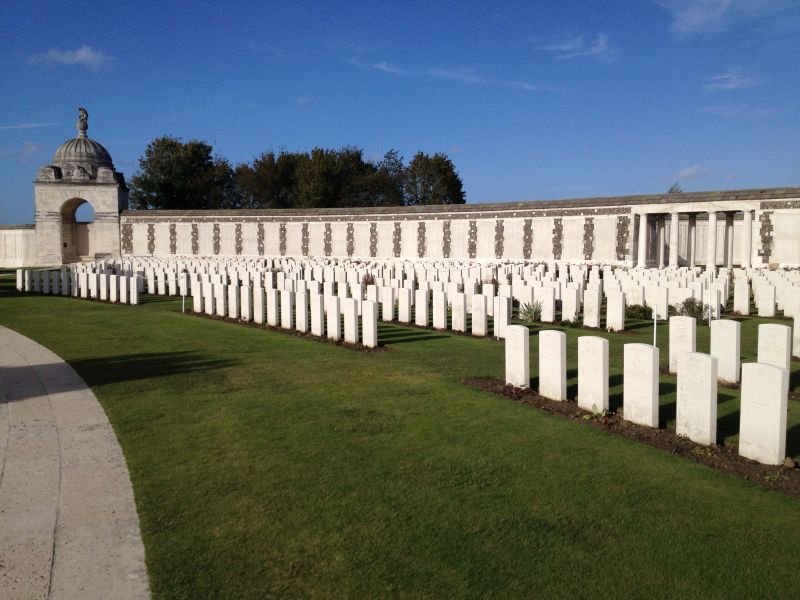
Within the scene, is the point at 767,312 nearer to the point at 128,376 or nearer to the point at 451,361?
the point at 451,361

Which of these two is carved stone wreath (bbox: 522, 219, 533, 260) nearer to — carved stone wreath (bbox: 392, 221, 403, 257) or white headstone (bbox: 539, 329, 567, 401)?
carved stone wreath (bbox: 392, 221, 403, 257)

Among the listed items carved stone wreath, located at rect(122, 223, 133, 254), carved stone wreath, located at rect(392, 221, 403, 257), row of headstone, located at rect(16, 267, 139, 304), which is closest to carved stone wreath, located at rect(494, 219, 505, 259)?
carved stone wreath, located at rect(392, 221, 403, 257)

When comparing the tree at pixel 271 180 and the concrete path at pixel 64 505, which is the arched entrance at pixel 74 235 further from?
the concrete path at pixel 64 505

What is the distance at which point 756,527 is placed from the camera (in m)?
4.35

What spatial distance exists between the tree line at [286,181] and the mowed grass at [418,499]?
55.6 meters

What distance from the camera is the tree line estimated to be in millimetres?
63059

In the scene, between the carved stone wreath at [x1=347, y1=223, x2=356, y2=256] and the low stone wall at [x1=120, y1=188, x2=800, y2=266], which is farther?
the carved stone wreath at [x1=347, y1=223, x2=356, y2=256]

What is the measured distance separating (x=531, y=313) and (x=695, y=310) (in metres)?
3.71

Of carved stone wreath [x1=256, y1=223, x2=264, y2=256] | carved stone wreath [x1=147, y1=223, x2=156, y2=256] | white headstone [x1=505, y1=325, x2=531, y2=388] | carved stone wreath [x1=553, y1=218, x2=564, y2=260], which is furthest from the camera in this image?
carved stone wreath [x1=147, y1=223, x2=156, y2=256]

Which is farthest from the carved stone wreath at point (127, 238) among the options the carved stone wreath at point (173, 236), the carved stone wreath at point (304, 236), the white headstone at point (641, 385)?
the white headstone at point (641, 385)

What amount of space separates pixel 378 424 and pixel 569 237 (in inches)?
1221

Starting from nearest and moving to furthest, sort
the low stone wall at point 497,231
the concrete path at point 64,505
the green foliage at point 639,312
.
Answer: the concrete path at point 64,505, the green foliage at point 639,312, the low stone wall at point 497,231

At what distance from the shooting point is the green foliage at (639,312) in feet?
51.8

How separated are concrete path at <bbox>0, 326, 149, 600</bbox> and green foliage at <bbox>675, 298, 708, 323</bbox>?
12507 millimetres
